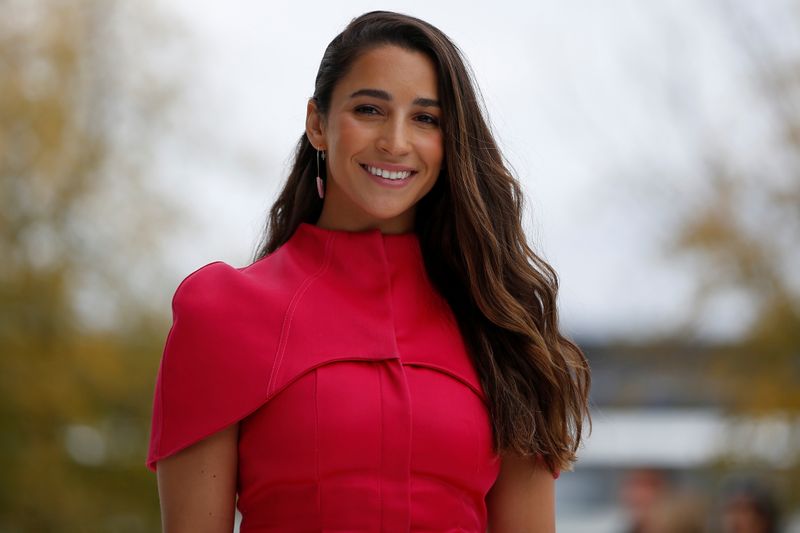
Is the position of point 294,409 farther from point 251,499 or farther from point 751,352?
point 751,352

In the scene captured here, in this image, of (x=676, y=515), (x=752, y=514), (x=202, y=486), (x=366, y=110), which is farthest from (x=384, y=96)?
(x=676, y=515)

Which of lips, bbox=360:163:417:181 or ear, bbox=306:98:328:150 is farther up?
ear, bbox=306:98:328:150

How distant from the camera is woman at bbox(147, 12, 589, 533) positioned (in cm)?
202

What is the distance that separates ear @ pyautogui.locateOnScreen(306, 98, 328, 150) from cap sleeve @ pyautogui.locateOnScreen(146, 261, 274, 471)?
290 millimetres

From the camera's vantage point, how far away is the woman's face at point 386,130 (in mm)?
2113

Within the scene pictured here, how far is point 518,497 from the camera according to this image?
2.22 meters

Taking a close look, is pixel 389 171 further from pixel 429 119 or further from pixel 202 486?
pixel 202 486

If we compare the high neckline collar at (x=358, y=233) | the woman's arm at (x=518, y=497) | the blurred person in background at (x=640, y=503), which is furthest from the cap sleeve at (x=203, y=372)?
the blurred person in background at (x=640, y=503)

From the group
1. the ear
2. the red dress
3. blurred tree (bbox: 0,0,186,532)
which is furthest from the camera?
blurred tree (bbox: 0,0,186,532)

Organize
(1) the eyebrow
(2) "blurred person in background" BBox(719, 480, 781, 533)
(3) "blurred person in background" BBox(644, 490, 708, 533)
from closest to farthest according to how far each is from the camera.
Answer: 1. (1) the eyebrow
2. (2) "blurred person in background" BBox(719, 480, 781, 533)
3. (3) "blurred person in background" BBox(644, 490, 708, 533)

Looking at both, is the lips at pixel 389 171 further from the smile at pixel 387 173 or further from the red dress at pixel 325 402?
the red dress at pixel 325 402

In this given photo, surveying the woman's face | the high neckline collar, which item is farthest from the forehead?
the high neckline collar

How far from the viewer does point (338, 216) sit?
2.24 meters

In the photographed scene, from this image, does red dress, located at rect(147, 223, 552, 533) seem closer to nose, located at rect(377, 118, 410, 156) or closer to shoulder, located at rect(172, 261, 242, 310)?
shoulder, located at rect(172, 261, 242, 310)
